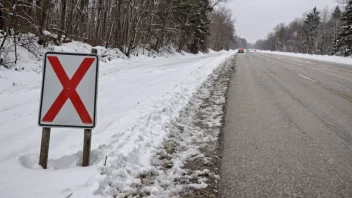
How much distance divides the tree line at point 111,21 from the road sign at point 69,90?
7.63 m

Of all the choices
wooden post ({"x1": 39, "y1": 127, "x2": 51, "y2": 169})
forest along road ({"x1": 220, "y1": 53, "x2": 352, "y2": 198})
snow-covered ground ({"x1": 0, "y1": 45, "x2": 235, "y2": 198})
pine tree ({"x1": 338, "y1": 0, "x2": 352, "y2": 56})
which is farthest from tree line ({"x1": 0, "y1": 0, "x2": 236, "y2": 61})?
pine tree ({"x1": 338, "y1": 0, "x2": 352, "y2": 56})

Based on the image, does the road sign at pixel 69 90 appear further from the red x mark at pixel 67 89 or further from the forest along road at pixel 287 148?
the forest along road at pixel 287 148

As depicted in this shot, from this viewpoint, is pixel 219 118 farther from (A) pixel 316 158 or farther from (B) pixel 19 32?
(B) pixel 19 32

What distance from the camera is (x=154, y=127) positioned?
14.9 ft

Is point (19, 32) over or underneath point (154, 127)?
over

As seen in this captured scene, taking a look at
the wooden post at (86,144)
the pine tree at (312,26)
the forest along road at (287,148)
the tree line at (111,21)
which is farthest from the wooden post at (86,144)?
the pine tree at (312,26)

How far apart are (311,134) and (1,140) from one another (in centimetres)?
512

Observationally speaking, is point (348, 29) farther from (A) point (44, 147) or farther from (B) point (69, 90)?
(A) point (44, 147)

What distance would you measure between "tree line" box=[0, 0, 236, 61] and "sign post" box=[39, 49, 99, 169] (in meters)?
7.63

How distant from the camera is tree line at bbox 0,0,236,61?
34.4 ft

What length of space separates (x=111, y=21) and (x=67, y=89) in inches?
857

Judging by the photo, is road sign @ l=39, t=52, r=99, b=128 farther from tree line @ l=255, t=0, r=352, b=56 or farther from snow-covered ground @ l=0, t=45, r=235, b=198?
tree line @ l=255, t=0, r=352, b=56

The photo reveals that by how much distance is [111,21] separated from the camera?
22.8 metres

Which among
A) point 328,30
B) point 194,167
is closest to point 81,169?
point 194,167
